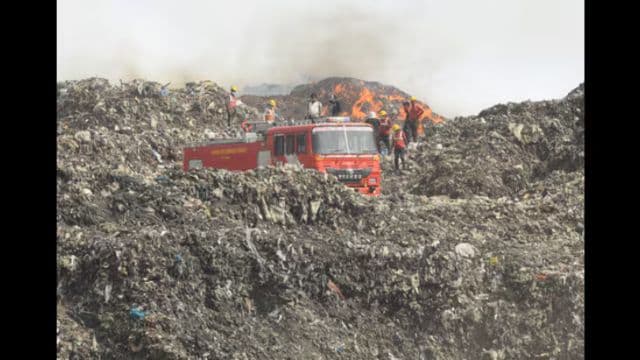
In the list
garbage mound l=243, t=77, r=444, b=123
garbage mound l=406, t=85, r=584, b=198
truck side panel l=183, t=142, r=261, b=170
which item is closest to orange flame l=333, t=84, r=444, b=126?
garbage mound l=243, t=77, r=444, b=123

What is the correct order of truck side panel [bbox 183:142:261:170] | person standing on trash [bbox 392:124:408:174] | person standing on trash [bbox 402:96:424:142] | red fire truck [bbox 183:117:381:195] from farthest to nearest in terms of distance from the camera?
person standing on trash [bbox 402:96:424:142] → person standing on trash [bbox 392:124:408:174] → truck side panel [bbox 183:142:261:170] → red fire truck [bbox 183:117:381:195]

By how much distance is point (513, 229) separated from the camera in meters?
16.6

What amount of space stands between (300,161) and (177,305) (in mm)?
8184

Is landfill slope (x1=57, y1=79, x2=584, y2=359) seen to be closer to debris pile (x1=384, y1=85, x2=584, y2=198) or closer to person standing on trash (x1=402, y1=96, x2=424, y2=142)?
debris pile (x1=384, y1=85, x2=584, y2=198)

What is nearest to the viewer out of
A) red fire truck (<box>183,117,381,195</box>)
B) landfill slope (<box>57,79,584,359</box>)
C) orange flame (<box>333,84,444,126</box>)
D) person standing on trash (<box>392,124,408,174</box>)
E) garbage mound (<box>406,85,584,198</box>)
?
landfill slope (<box>57,79,584,359</box>)

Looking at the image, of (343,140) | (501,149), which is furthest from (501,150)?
(343,140)

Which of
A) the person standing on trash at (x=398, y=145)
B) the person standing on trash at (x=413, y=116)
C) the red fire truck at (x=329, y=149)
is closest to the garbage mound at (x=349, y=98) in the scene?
the person standing on trash at (x=413, y=116)

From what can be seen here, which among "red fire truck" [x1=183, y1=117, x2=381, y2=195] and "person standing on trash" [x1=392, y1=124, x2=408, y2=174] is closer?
"red fire truck" [x1=183, y1=117, x2=381, y2=195]

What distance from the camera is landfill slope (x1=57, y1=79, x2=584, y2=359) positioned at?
11.1 m

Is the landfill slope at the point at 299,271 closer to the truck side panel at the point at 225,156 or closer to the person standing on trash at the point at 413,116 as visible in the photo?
the truck side panel at the point at 225,156

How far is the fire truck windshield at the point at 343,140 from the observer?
18.8m

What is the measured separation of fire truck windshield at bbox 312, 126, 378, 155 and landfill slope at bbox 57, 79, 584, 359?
2062 millimetres

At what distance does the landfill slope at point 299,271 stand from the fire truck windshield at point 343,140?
2.06 metres
